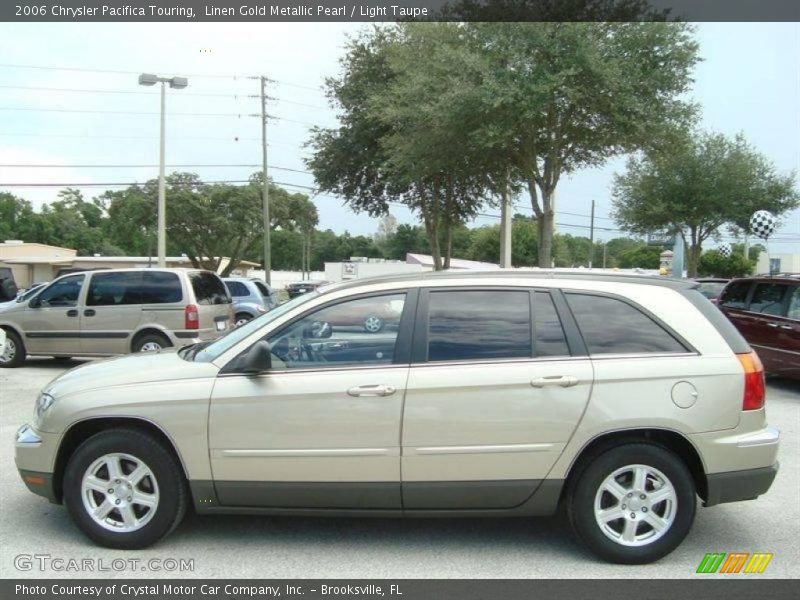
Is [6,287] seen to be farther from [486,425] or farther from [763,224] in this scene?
[763,224]

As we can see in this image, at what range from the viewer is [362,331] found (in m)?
4.36

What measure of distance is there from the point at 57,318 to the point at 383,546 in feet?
29.4

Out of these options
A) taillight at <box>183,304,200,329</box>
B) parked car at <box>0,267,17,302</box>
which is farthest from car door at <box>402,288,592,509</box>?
parked car at <box>0,267,17,302</box>

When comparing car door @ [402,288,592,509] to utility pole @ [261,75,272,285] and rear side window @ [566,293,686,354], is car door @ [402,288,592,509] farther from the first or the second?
utility pole @ [261,75,272,285]

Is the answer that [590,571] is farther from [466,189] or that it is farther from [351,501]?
[466,189]

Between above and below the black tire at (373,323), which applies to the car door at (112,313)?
below

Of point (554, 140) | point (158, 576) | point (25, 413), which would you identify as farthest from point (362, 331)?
point (554, 140)

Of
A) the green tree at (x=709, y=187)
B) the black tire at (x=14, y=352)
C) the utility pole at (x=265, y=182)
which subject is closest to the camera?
the black tire at (x=14, y=352)

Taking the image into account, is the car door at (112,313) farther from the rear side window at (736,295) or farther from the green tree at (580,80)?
the rear side window at (736,295)

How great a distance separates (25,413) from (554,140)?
13.6 metres

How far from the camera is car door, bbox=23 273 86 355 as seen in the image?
11273 mm

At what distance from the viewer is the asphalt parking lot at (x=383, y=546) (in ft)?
13.1

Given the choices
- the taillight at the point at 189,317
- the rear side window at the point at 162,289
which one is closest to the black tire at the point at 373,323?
the taillight at the point at 189,317

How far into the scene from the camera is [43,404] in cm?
436
